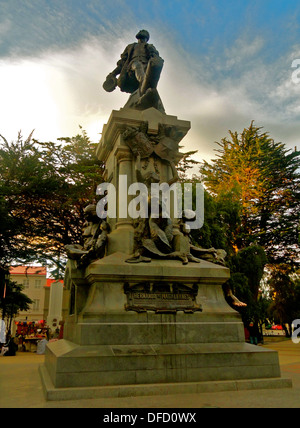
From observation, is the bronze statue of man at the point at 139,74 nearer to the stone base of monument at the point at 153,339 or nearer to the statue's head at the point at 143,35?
the statue's head at the point at 143,35

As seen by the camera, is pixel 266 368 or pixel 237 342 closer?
pixel 266 368

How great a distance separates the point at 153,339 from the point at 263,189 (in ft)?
94.0

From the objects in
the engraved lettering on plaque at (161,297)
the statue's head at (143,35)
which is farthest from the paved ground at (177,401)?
the statue's head at (143,35)

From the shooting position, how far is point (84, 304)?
7.01 metres

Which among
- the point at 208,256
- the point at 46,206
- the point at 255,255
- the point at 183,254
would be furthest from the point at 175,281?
the point at 255,255

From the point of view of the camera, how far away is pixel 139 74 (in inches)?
387

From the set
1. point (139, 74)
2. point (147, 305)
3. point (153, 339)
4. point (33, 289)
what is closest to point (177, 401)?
point (153, 339)

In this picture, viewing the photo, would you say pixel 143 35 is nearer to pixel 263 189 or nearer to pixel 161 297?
pixel 161 297

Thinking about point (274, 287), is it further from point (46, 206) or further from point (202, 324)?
point (202, 324)

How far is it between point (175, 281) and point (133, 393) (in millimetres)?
2246

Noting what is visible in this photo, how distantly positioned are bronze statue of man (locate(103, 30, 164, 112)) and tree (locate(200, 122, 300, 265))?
19447 millimetres

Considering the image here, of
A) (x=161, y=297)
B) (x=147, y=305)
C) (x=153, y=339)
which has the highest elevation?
(x=161, y=297)

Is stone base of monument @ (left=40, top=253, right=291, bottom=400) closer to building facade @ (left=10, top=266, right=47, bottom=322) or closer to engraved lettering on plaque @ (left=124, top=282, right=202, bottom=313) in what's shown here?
engraved lettering on plaque @ (left=124, top=282, right=202, bottom=313)

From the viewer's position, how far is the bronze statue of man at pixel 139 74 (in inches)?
354
